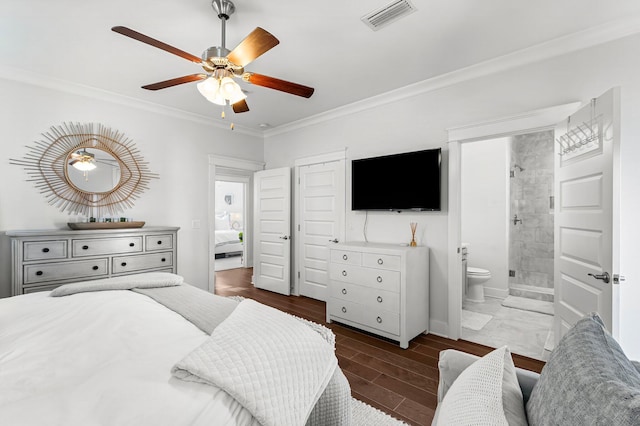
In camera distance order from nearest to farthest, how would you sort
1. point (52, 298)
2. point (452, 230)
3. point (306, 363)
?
1. point (306, 363)
2. point (52, 298)
3. point (452, 230)

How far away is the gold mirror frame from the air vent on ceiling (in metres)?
3.12

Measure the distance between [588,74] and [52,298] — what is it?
415cm

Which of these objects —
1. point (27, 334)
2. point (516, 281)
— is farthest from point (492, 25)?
point (516, 281)

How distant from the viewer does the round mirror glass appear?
3.23m

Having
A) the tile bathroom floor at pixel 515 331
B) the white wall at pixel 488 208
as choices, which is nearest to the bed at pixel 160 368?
the tile bathroom floor at pixel 515 331

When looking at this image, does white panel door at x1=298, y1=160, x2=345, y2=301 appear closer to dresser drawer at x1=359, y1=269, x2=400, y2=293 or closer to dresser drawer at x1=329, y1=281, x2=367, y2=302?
dresser drawer at x1=329, y1=281, x2=367, y2=302

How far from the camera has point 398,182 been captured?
3295 mm

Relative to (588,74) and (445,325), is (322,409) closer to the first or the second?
(445,325)

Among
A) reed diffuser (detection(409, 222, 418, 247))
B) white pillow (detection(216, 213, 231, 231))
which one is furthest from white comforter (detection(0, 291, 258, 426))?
white pillow (detection(216, 213, 231, 231))

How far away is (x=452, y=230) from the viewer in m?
2.99

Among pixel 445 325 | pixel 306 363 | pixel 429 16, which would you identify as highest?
pixel 429 16

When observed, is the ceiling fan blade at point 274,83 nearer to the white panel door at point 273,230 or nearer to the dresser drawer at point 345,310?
the dresser drawer at point 345,310

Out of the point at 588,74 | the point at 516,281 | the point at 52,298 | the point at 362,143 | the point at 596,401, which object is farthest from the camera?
the point at 516,281

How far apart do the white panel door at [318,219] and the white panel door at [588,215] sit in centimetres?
232
